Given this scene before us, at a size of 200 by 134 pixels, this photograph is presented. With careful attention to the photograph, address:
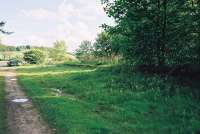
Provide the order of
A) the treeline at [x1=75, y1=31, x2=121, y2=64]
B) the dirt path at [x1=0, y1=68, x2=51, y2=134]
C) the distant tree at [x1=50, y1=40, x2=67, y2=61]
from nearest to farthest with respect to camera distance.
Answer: the dirt path at [x1=0, y1=68, x2=51, y2=134] < the treeline at [x1=75, y1=31, x2=121, y2=64] < the distant tree at [x1=50, y1=40, x2=67, y2=61]

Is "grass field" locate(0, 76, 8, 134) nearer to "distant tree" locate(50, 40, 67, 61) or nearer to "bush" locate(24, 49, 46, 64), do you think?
"bush" locate(24, 49, 46, 64)

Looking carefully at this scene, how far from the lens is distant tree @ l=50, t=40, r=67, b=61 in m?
124

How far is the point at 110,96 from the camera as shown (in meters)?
23.2

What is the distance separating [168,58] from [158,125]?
1362 cm

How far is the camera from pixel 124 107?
2030 cm

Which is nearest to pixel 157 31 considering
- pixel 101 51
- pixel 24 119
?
pixel 24 119

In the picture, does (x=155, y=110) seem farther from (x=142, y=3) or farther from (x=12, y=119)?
(x=142, y=3)

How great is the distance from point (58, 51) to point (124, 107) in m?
107

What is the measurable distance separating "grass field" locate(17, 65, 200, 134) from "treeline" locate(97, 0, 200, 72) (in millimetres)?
2079

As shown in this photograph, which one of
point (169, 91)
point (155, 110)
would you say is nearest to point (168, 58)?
point (169, 91)

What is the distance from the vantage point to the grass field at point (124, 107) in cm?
1596

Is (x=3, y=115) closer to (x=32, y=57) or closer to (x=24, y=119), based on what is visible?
(x=24, y=119)

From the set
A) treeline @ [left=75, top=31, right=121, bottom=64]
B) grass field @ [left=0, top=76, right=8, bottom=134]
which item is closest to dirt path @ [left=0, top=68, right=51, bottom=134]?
grass field @ [left=0, top=76, right=8, bottom=134]

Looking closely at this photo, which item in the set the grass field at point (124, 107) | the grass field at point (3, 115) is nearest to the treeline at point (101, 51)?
the grass field at point (124, 107)
